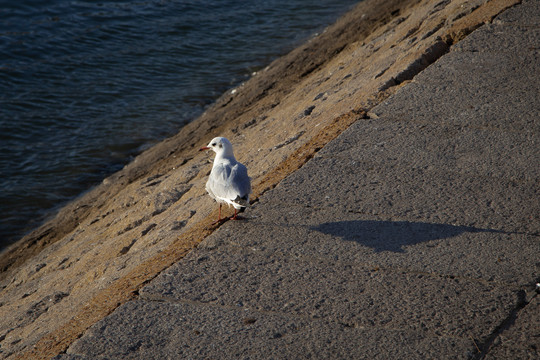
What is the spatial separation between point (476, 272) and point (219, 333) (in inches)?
68.8

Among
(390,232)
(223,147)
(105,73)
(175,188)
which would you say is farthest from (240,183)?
(105,73)

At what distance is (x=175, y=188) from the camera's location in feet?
24.0

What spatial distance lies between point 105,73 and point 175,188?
792 cm

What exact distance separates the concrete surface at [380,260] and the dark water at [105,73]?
6.14 m

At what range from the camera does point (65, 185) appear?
10.3 metres

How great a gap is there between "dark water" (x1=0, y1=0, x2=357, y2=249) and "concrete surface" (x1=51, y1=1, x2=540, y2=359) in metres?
6.14

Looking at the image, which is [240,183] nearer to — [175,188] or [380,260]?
[380,260]

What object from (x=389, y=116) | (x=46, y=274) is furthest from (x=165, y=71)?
(x=389, y=116)

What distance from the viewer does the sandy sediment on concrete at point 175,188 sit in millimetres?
4625

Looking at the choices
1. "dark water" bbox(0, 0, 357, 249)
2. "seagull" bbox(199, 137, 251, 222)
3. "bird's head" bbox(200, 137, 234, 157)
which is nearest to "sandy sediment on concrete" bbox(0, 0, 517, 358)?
"seagull" bbox(199, 137, 251, 222)

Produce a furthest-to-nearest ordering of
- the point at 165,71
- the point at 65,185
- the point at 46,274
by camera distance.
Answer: the point at 165,71 → the point at 65,185 → the point at 46,274

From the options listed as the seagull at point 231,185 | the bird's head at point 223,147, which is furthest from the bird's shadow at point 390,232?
the bird's head at point 223,147

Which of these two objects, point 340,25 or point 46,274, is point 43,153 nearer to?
point 46,274

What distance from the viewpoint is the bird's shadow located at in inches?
166
